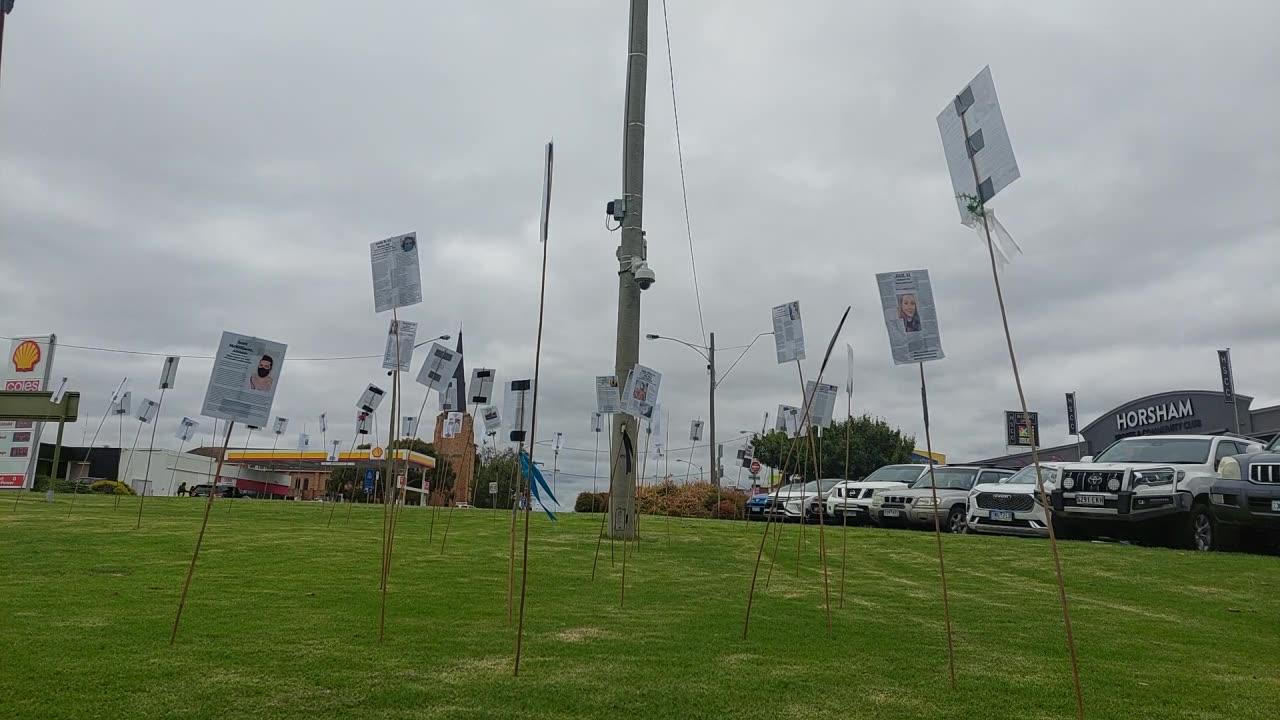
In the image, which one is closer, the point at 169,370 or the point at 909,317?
the point at 909,317

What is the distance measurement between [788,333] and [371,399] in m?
12.4

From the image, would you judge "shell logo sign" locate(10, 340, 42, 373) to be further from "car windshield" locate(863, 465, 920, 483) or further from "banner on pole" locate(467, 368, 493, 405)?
"car windshield" locate(863, 465, 920, 483)

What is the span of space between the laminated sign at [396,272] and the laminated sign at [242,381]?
3.62 feet

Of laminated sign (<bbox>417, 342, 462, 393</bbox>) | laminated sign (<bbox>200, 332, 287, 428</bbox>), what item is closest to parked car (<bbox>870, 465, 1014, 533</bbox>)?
laminated sign (<bbox>417, 342, 462, 393</bbox>)

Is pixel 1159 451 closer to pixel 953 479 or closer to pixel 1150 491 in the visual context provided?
pixel 1150 491

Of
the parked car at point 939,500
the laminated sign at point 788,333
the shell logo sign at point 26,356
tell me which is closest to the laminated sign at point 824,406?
the laminated sign at point 788,333

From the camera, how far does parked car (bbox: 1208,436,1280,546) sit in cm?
1130

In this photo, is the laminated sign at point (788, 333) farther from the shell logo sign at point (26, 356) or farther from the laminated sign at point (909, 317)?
the shell logo sign at point (26, 356)

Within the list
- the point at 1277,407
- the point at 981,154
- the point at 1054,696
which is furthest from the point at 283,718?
the point at 1277,407

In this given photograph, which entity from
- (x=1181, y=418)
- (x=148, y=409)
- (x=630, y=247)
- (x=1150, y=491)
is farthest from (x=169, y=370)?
(x=1181, y=418)

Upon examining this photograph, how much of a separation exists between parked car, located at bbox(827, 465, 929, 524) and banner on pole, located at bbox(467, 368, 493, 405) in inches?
418

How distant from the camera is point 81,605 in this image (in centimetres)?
574

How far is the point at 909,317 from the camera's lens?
5.32m

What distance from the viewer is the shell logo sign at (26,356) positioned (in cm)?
3391
